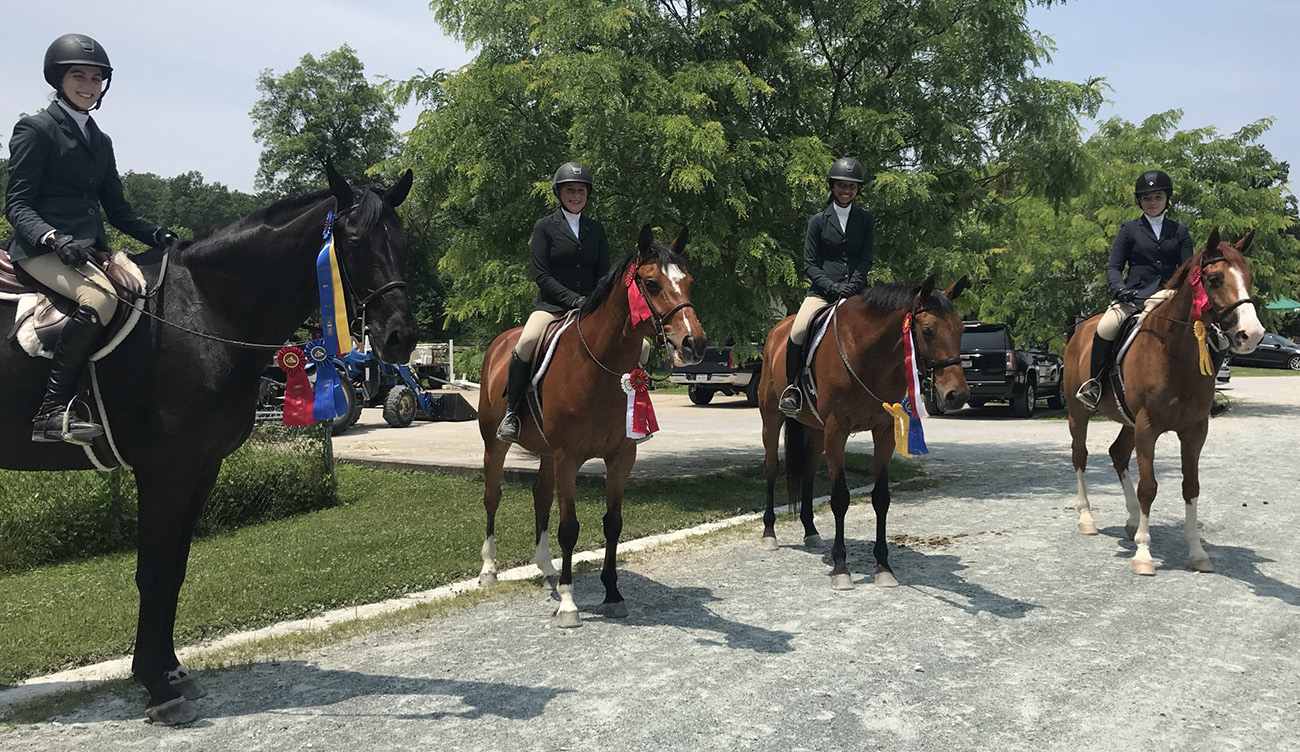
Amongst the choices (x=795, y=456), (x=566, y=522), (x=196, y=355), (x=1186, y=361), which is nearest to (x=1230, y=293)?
(x=1186, y=361)

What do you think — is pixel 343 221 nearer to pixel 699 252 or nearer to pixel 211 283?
pixel 211 283

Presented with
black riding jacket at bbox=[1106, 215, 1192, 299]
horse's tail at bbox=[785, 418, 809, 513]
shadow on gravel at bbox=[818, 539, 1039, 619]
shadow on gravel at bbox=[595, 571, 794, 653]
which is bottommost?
shadow on gravel at bbox=[818, 539, 1039, 619]

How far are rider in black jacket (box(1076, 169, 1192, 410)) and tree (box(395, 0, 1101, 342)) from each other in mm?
2479

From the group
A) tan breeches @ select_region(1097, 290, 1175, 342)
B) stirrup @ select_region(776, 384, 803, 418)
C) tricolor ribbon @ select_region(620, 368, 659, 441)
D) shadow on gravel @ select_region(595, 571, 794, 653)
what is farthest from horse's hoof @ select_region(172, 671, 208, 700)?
tan breeches @ select_region(1097, 290, 1175, 342)

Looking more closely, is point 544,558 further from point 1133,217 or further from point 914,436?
point 1133,217

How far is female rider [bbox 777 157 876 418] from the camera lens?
7859mm

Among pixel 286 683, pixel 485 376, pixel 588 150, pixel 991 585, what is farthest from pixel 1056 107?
pixel 286 683

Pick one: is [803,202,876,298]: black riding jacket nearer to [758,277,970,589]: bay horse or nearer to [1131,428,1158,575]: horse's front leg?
[758,277,970,589]: bay horse

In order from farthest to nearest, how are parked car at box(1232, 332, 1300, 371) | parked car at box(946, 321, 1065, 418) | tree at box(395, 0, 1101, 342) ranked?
1. parked car at box(1232, 332, 1300, 371)
2. parked car at box(946, 321, 1065, 418)
3. tree at box(395, 0, 1101, 342)

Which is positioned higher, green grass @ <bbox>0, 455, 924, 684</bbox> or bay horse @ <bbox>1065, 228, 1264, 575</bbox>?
bay horse @ <bbox>1065, 228, 1264, 575</bbox>

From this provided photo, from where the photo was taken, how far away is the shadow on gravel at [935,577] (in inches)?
240

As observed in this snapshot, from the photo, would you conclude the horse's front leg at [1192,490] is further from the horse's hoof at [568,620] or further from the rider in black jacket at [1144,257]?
the horse's hoof at [568,620]

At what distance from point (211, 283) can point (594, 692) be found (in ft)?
9.66

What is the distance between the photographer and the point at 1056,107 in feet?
36.8
